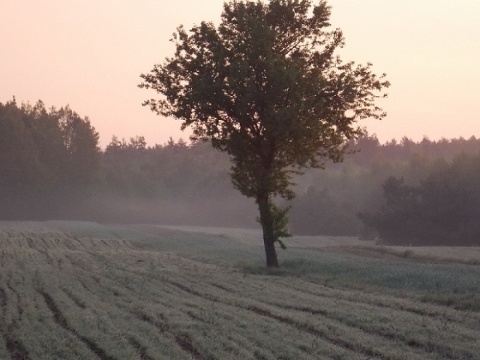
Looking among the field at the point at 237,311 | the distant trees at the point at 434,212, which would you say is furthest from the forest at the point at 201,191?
the field at the point at 237,311

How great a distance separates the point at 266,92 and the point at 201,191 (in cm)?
10512

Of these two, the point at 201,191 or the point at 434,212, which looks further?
the point at 201,191

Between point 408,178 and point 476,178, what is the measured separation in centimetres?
2266

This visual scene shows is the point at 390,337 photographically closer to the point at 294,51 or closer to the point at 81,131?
the point at 294,51

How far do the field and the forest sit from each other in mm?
38492

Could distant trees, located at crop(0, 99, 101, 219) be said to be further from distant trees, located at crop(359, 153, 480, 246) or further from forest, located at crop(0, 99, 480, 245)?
distant trees, located at crop(359, 153, 480, 246)

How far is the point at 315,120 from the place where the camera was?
35.8 meters

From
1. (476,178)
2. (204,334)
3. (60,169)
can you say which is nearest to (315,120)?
(204,334)

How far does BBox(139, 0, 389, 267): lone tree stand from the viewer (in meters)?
35.4

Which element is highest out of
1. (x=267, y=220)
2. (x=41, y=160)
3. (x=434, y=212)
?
(x=41, y=160)

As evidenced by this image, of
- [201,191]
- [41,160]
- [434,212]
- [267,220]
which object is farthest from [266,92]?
[201,191]

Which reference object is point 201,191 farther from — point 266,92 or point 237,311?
point 237,311

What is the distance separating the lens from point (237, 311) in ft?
69.8

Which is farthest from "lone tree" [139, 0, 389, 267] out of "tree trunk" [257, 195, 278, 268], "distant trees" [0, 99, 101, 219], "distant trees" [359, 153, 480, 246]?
"distant trees" [0, 99, 101, 219]
